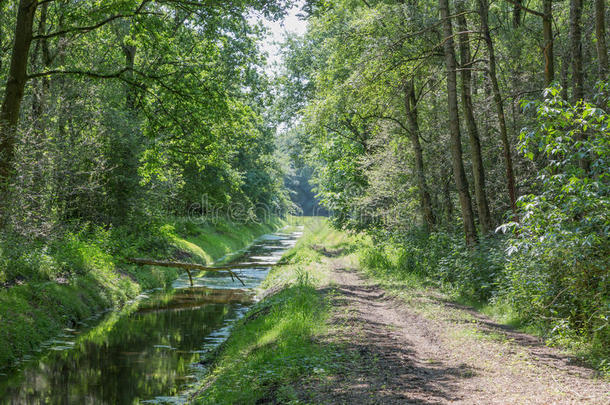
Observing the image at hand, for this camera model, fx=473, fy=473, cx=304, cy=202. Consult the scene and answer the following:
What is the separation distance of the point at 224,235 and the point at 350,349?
3123cm

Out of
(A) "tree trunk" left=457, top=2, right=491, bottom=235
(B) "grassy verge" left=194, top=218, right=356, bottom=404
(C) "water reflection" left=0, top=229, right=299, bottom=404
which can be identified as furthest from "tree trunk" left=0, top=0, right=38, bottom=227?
(A) "tree trunk" left=457, top=2, right=491, bottom=235

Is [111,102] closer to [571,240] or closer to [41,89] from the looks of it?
[41,89]

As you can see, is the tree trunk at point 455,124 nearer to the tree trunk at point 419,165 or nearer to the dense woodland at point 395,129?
the dense woodland at point 395,129

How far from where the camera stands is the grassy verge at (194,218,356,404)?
7168mm

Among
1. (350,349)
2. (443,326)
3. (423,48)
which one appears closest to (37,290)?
(350,349)

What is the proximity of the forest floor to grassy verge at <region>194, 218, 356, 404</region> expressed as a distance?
0.07ft

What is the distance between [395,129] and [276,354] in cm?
1525

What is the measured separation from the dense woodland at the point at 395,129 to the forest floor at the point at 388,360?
111cm

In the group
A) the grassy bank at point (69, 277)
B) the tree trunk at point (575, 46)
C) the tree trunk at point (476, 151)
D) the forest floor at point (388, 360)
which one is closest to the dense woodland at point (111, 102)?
the grassy bank at point (69, 277)

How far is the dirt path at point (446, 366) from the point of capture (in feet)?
19.5

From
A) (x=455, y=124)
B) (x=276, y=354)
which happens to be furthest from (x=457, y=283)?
(x=276, y=354)

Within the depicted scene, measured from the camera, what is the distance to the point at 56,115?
16391mm

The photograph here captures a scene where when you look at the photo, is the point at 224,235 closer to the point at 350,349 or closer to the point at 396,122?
the point at 396,122

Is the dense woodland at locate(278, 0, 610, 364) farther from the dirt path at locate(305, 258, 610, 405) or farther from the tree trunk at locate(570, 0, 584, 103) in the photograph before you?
the dirt path at locate(305, 258, 610, 405)
